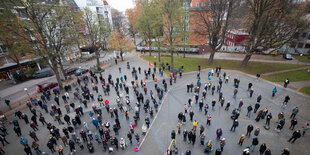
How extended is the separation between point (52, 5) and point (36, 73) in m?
18.3

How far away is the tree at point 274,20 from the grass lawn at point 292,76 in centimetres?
467

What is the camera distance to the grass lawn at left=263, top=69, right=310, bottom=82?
20.3m

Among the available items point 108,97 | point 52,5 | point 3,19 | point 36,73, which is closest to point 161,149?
point 108,97

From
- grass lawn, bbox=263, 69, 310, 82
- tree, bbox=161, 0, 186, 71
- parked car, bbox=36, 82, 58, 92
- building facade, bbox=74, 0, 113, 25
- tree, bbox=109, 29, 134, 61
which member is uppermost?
building facade, bbox=74, 0, 113, 25

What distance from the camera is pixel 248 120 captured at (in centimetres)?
1310

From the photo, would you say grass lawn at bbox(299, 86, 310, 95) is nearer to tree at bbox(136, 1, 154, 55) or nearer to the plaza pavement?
the plaza pavement

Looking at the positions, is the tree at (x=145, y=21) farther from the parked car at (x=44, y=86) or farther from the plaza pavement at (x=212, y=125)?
the parked car at (x=44, y=86)

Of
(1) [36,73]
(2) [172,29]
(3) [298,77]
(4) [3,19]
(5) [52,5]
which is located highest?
(5) [52,5]

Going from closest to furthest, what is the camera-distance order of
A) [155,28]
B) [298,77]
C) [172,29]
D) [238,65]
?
[298,77] < [172,29] < [155,28] < [238,65]

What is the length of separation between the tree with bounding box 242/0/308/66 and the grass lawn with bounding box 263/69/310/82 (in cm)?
467

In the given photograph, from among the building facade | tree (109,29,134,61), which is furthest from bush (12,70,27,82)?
the building facade

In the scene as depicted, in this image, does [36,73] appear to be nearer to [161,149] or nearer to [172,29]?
[172,29]

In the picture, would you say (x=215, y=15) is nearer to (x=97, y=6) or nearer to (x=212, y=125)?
(x=212, y=125)

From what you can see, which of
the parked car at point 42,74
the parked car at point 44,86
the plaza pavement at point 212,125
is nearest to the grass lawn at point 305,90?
the plaza pavement at point 212,125
